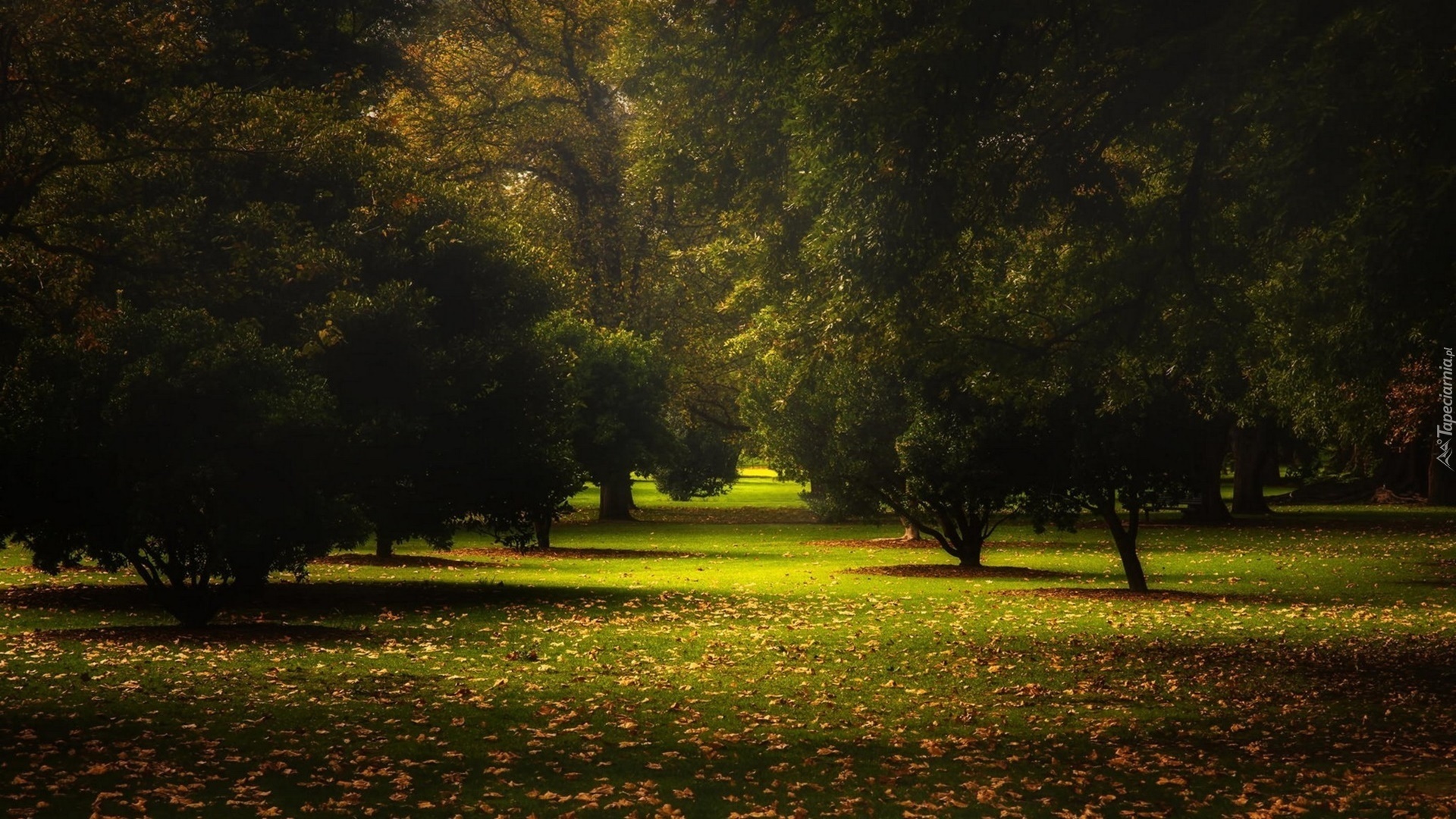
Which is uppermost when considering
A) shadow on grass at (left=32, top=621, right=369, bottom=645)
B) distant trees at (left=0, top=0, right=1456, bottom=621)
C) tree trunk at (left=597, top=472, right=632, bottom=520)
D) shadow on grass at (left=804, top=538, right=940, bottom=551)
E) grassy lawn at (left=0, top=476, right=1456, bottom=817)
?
distant trees at (left=0, top=0, right=1456, bottom=621)

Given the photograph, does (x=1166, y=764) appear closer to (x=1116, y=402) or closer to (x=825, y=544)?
(x=1116, y=402)

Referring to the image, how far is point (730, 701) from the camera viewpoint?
12.6 metres

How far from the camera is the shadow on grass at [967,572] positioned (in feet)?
93.2

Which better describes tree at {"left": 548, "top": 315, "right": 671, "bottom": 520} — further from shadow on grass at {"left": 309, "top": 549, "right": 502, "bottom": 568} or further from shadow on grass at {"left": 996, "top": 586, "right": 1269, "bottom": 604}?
shadow on grass at {"left": 996, "top": 586, "right": 1269, "bottom": 604}

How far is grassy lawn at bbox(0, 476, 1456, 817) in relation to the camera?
8.98m

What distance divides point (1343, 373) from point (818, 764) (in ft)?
27.5

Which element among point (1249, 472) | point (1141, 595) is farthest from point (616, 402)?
point (1249, 472)

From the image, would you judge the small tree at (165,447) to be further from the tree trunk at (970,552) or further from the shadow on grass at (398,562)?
the tree trunk at (970,552)

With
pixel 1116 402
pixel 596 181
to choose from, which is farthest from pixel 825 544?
pixel 1116 402

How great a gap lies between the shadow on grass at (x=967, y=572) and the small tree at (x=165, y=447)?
15024 millimetres

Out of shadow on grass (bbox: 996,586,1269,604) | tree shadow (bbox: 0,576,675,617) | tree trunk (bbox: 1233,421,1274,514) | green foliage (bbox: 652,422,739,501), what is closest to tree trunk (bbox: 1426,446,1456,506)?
tree trunk (bbox: 1233,421,1274,514)

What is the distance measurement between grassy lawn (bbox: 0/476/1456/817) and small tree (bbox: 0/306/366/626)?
1.27 meters

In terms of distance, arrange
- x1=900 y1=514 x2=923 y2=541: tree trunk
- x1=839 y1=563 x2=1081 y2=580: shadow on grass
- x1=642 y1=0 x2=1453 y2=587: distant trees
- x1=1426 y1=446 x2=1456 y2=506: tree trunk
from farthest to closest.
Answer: x1=1426 y1=446 x2=1456 y2=506: tree trunk < x1=900 y1=514 x2=923 y2=541: tree trunk < x1=839 y1=563 x2=1081 y2=580: shadow on grass < x1=642 y1=0 x2=1453 y2=587: distant trees

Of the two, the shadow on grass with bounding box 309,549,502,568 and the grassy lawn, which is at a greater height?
the shadow on grass with bounding box 309,549,502,568
